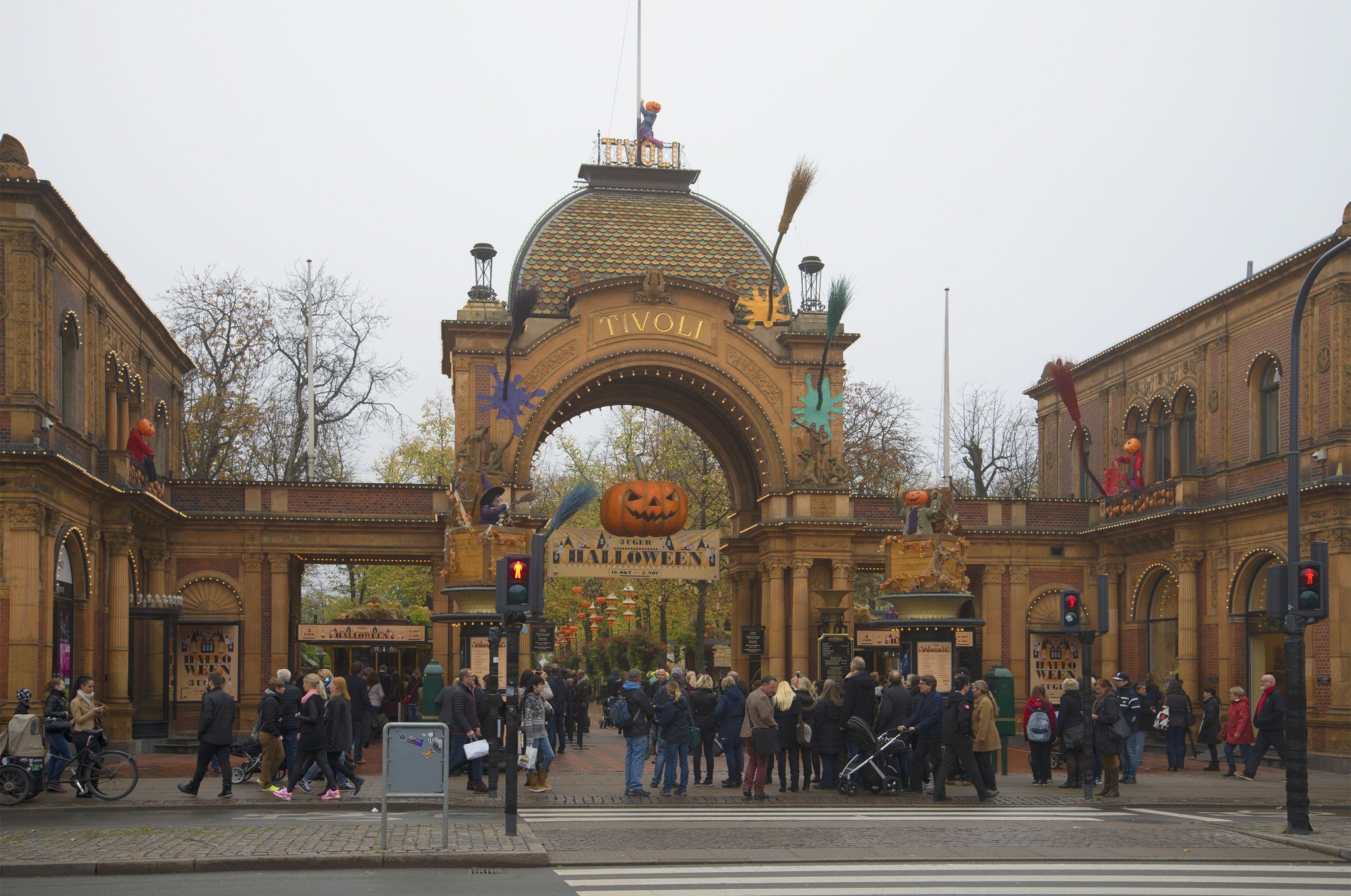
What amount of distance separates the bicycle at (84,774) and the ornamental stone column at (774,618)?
66.3 feet

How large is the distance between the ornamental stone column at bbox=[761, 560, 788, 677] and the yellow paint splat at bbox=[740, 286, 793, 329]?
6.53 meters

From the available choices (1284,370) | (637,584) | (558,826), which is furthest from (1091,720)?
(637,584)

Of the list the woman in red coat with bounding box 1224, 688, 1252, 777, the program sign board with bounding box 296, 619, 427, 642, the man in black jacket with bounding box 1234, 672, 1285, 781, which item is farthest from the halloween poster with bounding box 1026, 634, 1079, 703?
the program sign board with bounding box 296, 619, 427, 642

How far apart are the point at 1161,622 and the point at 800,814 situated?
21131 mm

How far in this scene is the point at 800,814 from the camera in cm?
1861

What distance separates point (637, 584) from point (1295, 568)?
45260 millimetres

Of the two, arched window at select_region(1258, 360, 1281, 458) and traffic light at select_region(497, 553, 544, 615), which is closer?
traffic light at select_region(497, 553, 544, 615)

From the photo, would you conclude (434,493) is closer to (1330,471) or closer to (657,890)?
(1330,471)

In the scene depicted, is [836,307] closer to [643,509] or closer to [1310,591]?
[643,509]

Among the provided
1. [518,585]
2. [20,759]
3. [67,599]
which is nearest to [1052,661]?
[67,599]

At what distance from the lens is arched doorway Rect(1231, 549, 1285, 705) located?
31.1 meters

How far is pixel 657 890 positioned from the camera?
12102 mm

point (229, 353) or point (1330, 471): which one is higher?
point (229, 353)

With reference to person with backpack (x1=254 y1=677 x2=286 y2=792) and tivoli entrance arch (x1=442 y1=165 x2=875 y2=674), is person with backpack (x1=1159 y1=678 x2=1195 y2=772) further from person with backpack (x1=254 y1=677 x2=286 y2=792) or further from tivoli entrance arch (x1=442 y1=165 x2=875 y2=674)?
person with backpack (x1=254 y1=677 x2=286 y2=792)
